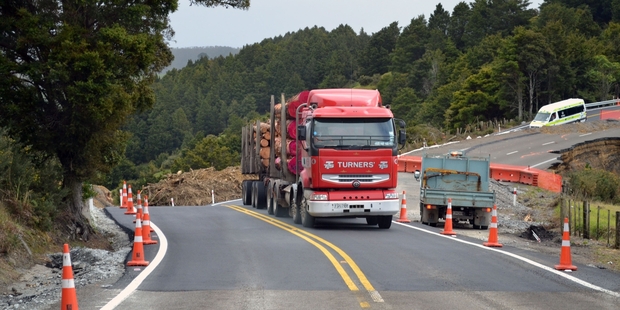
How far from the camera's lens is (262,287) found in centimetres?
1118

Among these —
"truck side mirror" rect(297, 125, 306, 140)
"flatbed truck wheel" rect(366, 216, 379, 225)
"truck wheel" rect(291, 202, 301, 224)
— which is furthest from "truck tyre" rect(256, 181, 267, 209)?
"truck side mirror" rect(297, 125, 306, 140)

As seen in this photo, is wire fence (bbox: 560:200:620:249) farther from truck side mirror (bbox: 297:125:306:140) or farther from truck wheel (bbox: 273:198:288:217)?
truck wheel (bbox: 273:198:288:217)

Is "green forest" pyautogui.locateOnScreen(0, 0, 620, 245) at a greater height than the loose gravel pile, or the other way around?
"green forest" pyautogui.locateOnScreen(0, 0, 620, 245)

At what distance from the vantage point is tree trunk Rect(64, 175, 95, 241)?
751 inches

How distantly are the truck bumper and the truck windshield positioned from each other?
1460mm

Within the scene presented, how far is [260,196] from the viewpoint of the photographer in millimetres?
30812

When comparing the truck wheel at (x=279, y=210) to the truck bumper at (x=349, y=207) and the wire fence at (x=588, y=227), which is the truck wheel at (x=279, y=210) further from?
the wire fence at (x=588, y=227)

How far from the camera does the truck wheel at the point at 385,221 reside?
70.0 ft

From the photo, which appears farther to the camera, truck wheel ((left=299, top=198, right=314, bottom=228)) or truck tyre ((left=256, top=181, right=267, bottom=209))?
truck tyre ((left=256, top=181, right=267, bottom=209))

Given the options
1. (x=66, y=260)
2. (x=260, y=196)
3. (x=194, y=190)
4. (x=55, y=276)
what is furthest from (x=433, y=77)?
(x=66, y=260)

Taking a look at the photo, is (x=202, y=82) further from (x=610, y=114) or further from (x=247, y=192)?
(x=247, y=192)

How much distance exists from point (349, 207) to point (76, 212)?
6862 mm

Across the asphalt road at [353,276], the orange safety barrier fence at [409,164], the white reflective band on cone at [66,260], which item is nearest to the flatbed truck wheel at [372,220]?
the asphalt road at [353,276]

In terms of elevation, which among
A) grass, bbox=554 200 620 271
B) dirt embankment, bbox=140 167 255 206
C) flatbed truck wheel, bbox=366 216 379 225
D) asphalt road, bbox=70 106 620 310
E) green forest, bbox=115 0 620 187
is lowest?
dirt embankment, bbox=140 167 255 206
